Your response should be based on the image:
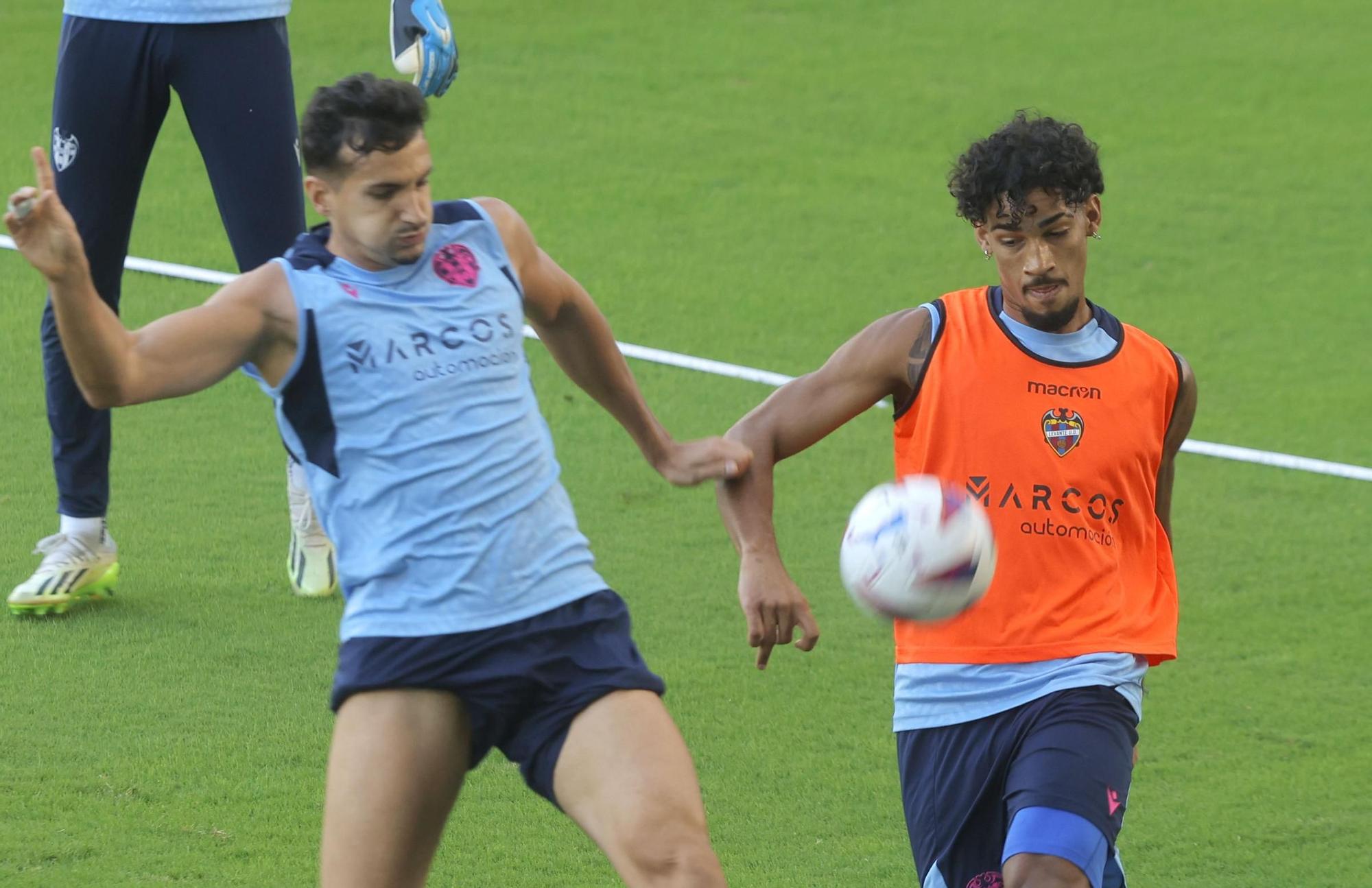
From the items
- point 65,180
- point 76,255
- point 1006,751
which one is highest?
point 76,255

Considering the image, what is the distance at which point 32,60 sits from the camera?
11453 mm

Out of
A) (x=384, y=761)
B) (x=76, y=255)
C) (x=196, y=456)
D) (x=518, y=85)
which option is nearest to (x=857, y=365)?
(x=384, y=761)

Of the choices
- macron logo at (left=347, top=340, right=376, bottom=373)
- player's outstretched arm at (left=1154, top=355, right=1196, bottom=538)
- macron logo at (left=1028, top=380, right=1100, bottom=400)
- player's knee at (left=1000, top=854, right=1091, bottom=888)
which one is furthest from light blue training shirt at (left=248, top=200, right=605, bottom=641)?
player's outstretched arm at (left=1154, top=355, right=1196, bottom=538)

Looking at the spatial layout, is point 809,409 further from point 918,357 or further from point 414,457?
point 414,457

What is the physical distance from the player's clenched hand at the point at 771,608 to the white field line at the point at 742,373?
2768 millimetres

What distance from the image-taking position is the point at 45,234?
3240 mm

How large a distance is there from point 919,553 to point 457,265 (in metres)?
1.05

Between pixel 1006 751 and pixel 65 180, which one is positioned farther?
pixel 65 180

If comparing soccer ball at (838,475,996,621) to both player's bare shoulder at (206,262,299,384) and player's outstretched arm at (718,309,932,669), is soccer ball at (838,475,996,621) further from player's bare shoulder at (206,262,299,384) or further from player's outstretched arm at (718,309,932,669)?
player's bare shoulder at (206,262,299,384)

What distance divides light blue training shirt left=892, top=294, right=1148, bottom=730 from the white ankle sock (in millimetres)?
2716

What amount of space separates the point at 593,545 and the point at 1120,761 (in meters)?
2.97

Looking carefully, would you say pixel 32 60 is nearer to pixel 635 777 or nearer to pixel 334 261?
pixel 334 261

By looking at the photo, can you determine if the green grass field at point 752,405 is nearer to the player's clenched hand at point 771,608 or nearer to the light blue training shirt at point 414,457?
the player's clenched hand at point 771,608

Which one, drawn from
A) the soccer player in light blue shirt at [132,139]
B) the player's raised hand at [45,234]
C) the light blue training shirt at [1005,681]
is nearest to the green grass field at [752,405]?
the soccer player in light blue shirt at [132,139]
